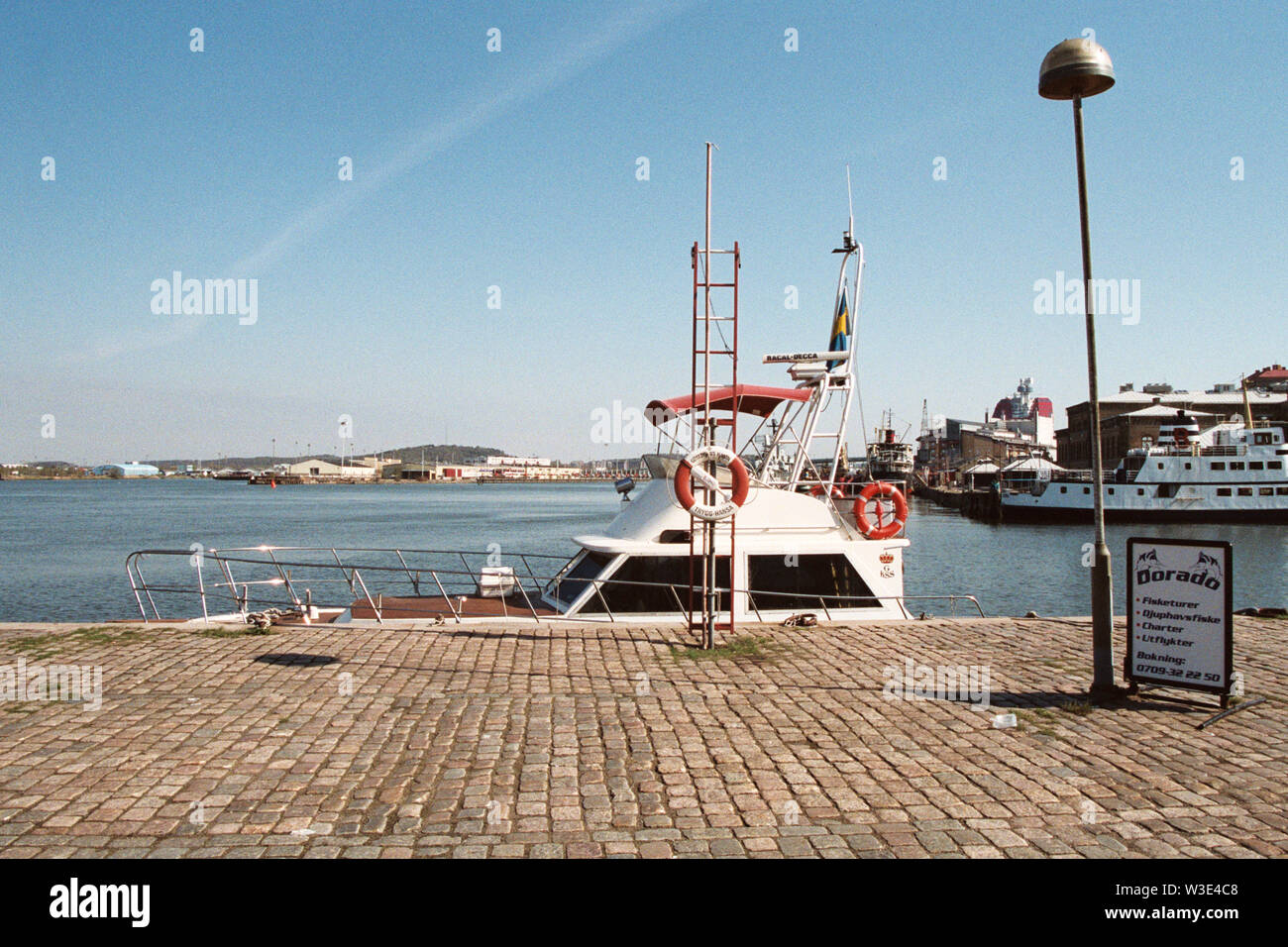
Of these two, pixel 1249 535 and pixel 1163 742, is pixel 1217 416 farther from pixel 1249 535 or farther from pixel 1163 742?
pixel 1163 742

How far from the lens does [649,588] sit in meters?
11.2

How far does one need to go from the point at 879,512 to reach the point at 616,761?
812 cm

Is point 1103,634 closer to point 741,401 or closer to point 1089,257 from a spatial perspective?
point 1089,257

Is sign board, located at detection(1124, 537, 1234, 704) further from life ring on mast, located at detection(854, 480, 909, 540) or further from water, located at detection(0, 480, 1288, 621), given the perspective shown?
water, located at detection(0, 480, 1288, 621)

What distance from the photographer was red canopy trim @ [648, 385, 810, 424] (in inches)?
495

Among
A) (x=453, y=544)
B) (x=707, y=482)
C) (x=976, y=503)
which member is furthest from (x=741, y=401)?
(x=976, y=503)

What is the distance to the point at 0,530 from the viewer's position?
2217 inches

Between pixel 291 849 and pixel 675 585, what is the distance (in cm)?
691

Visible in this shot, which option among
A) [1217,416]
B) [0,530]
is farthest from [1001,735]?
[1217,416]

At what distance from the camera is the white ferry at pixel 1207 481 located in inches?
2298

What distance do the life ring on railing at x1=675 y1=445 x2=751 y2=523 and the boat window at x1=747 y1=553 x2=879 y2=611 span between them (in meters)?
2.38

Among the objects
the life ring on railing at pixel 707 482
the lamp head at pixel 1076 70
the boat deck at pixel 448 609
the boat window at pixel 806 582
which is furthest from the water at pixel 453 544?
the lamp head at pixel 1076 70

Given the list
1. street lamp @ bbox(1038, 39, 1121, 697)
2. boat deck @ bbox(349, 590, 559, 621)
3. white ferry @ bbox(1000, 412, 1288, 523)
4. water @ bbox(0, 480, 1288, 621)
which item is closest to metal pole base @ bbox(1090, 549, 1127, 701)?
street lamp @ bbox(1038, 39, 1121, 697)
